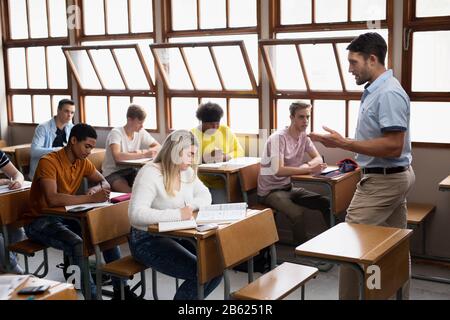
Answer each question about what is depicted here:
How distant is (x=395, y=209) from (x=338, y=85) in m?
1.93

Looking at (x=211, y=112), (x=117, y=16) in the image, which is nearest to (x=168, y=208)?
(x=211, y=112)

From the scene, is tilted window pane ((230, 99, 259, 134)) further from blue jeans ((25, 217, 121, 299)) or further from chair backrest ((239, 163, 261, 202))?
blue jeans ((25, 217, 121, 299))

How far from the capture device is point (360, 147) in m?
2.76

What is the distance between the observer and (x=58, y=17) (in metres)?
6.25

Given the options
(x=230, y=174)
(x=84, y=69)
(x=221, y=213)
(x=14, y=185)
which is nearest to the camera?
(x=221, y=213)

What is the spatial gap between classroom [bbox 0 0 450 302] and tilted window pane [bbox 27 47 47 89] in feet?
0.06

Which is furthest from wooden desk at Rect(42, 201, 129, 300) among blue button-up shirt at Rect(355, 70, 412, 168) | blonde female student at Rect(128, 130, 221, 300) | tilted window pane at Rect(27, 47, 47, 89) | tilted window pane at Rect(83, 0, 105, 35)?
tilted window pane at Rect(27, 47, 47, 89)

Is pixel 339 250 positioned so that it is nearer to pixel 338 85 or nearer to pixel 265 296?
pixel 265 296

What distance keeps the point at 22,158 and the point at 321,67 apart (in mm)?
3166

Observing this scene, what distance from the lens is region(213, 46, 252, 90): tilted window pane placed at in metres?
5.10

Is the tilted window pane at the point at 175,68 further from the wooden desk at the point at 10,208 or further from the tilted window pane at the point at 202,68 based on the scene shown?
the wooden desk at the point at 10,208

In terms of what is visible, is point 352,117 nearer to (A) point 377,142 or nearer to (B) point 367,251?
(A) point 377,142

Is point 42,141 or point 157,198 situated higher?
point 42,141

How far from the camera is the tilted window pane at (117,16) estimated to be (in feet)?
18.9
